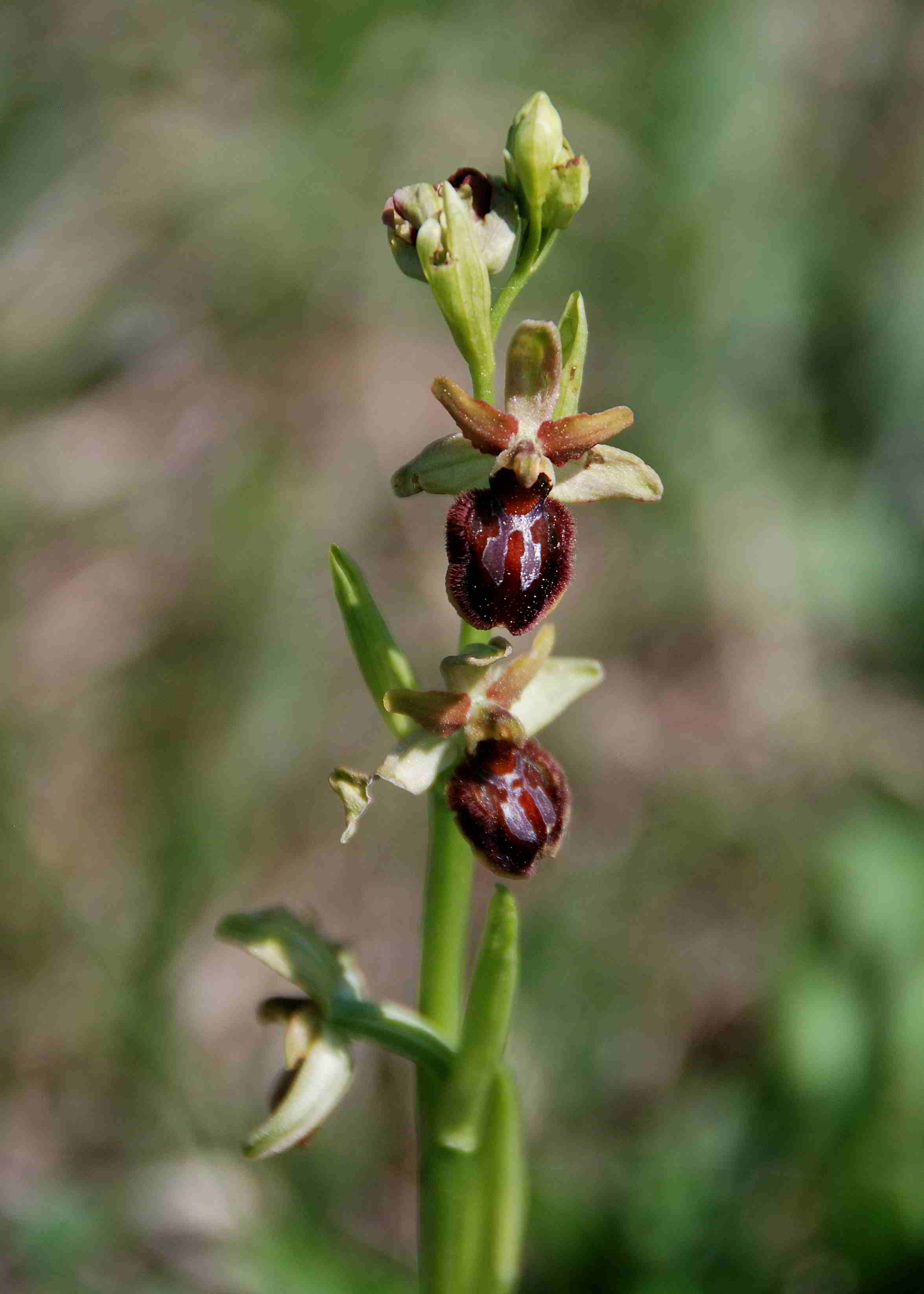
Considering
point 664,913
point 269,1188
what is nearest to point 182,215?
point 664,913

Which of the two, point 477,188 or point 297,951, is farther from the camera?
point 297,951

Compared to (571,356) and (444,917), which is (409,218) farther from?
(444,917)

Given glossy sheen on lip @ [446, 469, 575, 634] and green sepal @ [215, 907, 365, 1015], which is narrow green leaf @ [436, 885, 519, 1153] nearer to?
green sepal @ [215, 907, 365, 1015]

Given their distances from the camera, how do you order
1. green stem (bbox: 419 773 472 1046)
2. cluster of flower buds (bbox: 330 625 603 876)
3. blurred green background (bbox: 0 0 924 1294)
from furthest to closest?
blurred green background (bbox: 0 0 924 1294) → green stem (bbox: 419 773 472 1046) → cluster of flower buds (bbox: 330 625 603 876)

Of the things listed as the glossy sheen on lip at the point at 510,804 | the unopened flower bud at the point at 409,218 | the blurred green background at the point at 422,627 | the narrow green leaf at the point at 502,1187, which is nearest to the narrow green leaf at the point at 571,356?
the unopened flower bud at the point at 409,218

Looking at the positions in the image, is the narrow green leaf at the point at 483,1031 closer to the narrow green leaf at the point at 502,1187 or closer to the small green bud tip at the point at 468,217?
the narrow green leaf at the point at 502,1187

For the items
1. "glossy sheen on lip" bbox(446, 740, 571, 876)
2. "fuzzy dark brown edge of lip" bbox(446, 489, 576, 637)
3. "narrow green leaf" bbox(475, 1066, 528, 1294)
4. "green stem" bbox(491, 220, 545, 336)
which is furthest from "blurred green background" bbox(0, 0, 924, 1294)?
"green stem" bbox(491, 220, 545, 336)

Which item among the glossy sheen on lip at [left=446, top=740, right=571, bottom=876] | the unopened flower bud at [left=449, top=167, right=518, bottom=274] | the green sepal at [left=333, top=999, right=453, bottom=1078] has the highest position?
the unopened flower bud at [left=449, top=167, right=518, bottom=274]

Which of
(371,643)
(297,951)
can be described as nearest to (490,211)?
(371,643)
